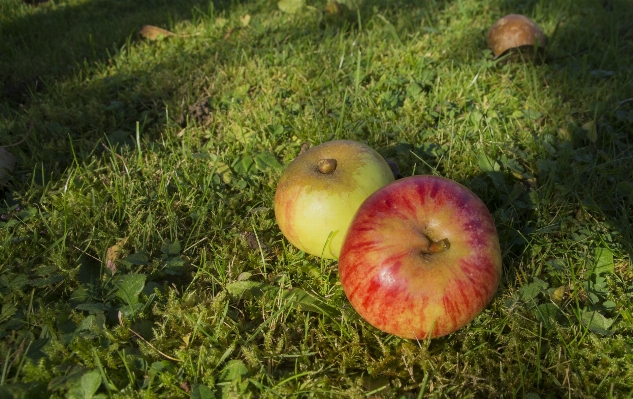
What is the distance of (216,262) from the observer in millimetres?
2168

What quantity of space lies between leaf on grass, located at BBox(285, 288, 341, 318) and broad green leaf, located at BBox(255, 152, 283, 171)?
891 mm

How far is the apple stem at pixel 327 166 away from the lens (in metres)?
2.01

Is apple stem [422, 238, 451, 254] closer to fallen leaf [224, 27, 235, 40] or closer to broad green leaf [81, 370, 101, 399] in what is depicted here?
broad green leaf [81, 370, 101, 399]

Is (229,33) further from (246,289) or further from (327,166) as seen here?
(246,289)

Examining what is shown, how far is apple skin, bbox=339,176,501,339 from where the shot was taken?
1598 mm

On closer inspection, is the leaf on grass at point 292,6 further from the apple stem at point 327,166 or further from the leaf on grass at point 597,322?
the leaf on grass at point 597,322

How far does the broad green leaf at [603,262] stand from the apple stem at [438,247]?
949mm

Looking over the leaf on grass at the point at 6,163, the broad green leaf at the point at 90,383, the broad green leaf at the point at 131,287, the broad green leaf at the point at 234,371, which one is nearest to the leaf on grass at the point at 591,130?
the broad green leaf at the point at 234,371

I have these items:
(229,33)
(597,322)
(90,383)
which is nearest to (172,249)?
(90,383)

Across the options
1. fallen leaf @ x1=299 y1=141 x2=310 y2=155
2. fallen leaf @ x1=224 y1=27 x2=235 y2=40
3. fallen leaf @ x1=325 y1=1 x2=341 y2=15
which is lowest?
fallen leaf @ x1=299 y1=141 x2=310 y2=155

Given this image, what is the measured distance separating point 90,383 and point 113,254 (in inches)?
29.2

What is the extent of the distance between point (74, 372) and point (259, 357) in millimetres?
641

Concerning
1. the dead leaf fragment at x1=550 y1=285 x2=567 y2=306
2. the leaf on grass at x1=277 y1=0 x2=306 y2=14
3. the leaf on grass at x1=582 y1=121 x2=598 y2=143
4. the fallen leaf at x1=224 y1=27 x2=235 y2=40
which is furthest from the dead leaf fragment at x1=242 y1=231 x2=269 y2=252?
the leaf on grass at x1=277 y1=0 x2=306 y2=14

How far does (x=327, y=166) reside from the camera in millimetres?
2006
